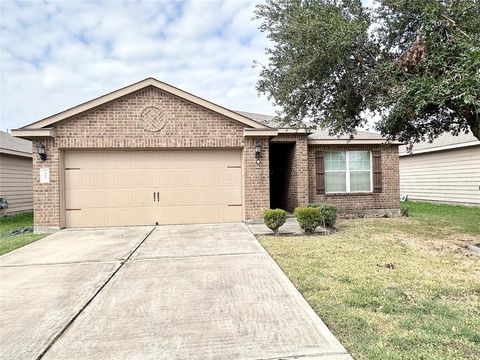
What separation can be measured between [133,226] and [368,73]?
Result: 751cm

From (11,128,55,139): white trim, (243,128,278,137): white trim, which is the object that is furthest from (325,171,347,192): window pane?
(11,128,55,139): white trim

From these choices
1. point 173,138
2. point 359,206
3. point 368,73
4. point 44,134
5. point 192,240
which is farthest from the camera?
point 359,206

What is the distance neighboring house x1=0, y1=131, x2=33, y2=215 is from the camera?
13.1 metres

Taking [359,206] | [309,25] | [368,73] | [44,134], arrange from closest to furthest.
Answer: [309,25], [368,73], [44,134], [359,206]

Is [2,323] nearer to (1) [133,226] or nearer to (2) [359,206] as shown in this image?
(1) [133,226]

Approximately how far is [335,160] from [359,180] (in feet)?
3.94

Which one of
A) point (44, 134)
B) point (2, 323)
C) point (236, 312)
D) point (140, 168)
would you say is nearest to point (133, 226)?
point (140, 168)

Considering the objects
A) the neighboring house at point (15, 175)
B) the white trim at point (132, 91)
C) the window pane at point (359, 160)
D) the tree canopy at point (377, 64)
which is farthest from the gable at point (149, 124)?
the neighboring house at point (15, 175)

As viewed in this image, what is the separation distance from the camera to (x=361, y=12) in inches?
269

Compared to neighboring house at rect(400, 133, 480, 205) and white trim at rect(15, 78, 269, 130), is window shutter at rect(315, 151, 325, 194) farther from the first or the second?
neighboring house at rect(400, 133, 480, 205)

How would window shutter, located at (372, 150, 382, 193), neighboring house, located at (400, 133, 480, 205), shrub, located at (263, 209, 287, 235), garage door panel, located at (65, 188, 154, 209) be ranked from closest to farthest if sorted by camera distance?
shrub, located at (263, 209, 287, 235) < garage door panel, located at (65, 188, 154, 209) < window shutter, located at (372, 150, 382, 193) < neighboring house, located at (400, 133, 480, 205)

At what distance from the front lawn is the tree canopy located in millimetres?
2568

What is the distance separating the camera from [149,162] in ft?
32.4

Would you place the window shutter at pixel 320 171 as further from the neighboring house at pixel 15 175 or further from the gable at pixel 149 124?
the neighboring house at pixel 15 175
